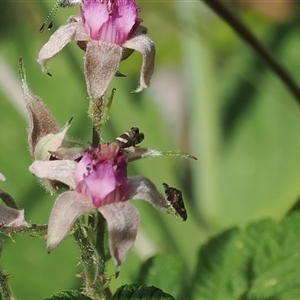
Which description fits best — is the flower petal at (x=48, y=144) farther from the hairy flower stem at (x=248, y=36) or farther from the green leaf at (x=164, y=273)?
the hairy flower stem at (x=248, y=36)

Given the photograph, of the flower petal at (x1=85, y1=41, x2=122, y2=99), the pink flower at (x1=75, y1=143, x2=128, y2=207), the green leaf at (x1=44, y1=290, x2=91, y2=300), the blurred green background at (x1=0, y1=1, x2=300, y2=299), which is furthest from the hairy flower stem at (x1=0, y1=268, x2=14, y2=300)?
the blurred green background at (x1=0, y1=1, x2=300, y2=299)

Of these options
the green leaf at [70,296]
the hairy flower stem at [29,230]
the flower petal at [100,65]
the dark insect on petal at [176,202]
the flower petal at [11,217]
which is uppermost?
the flower petal at [100,65]

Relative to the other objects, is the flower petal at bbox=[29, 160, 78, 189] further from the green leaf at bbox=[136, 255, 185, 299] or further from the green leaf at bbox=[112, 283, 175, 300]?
the green leaf at bbox=[136, 255, 185, 299]

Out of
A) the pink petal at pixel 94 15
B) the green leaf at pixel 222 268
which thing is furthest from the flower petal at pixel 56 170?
the green leaf at pixel 222 268

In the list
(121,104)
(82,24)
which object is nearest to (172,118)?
(121,104)

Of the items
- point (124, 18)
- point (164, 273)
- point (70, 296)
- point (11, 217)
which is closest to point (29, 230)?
point (11, 217)

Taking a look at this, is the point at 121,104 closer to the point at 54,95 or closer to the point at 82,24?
the point at 54,95
